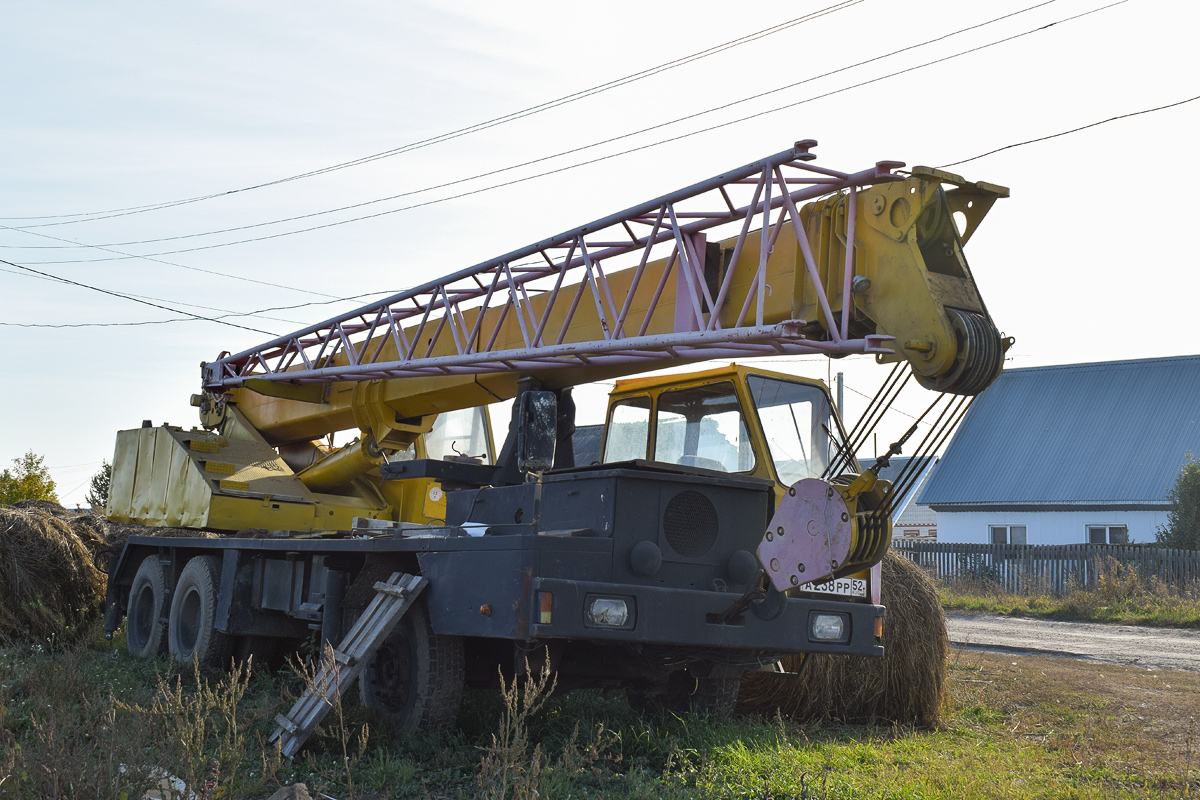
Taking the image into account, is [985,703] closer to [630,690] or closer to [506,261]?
[630,690]

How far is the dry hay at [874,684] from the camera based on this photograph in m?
8.48

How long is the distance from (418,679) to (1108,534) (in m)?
26.3

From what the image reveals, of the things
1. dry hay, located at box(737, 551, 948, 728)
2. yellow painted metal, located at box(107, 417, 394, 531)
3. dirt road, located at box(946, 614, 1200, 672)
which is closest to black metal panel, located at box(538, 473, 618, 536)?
dry hay, located at box(737, 551, 948, 728)

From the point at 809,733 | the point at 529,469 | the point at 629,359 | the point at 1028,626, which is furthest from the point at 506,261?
the point at 1028,626

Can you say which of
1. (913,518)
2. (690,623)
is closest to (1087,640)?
(690,623)

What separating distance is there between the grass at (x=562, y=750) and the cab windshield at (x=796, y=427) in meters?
1.86

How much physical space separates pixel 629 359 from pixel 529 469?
122 cm

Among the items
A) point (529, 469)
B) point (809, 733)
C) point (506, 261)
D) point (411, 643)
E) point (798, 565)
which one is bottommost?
point (809, 733)

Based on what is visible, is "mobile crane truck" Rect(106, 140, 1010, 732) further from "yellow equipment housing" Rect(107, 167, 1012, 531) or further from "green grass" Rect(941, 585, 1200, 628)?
"green grass" Rect(941, 585, 1200, 628)

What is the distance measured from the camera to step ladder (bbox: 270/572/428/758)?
20.3 ft

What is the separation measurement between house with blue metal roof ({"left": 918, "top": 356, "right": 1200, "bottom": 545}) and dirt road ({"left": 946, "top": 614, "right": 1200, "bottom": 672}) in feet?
34.6

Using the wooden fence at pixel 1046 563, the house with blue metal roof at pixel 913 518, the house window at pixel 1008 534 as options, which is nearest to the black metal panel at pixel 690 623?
the wooden fence at pixel 1046 563

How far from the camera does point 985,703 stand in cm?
948

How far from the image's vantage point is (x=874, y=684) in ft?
28.1
